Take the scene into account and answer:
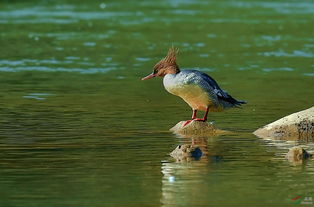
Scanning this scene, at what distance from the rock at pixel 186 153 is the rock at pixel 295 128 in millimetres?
2192

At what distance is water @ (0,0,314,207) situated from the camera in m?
12.1

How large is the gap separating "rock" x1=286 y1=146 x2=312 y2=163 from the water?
0.21m

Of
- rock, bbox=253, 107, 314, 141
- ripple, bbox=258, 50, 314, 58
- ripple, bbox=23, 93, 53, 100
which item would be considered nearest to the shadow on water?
rock, bbox=253, 107, 314, 141

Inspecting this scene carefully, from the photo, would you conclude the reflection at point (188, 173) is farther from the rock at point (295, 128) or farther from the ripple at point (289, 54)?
the ripple at point (289, 54)

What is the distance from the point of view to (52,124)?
1775 centimetres

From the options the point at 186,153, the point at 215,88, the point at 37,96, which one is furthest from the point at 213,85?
the point at 37,96

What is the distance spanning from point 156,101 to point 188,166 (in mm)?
7960

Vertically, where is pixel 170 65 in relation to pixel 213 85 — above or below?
above

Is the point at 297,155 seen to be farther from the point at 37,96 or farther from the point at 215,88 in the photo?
the point at 37,96

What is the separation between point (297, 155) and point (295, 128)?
2254 mm

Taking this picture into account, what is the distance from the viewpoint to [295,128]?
52.9 ft

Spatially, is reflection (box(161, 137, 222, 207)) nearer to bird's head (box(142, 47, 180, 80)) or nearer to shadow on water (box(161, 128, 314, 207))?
shadow on water (box(161, 128, 314, 207))

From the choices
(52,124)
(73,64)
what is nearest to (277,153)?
(52,124)

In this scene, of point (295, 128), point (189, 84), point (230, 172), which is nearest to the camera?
point (230, 172)
